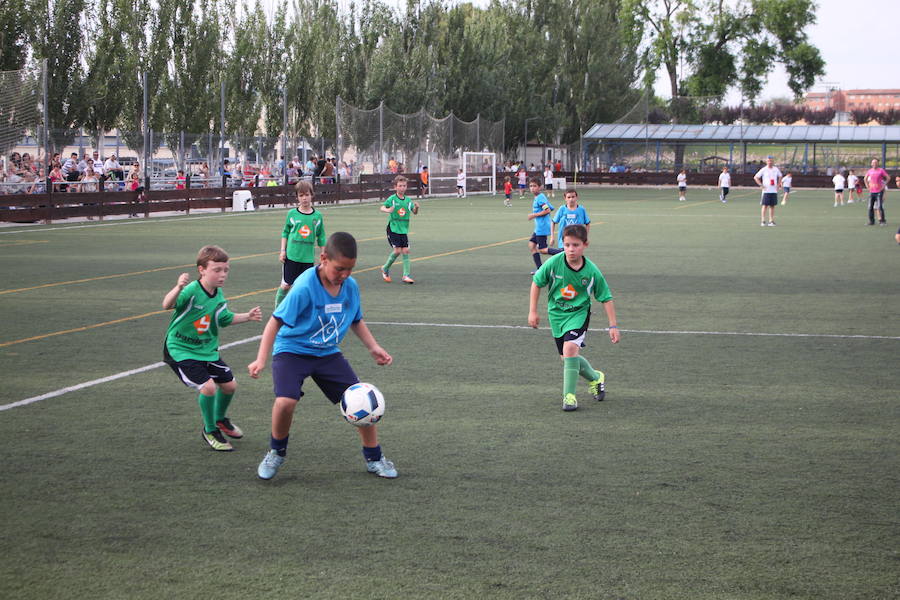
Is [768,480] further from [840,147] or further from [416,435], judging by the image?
[840,147]

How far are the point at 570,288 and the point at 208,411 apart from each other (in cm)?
290

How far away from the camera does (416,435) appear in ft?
24.0

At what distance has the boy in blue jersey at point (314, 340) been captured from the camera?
232 inches

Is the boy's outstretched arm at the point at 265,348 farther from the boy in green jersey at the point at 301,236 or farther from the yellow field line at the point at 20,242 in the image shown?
the yellow field line at the point at 20,242

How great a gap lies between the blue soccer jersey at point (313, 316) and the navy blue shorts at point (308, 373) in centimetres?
4

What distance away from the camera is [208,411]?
6.93 metres

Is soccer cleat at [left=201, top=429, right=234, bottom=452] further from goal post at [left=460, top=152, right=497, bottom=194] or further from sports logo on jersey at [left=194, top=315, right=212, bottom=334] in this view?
goal post at [left=460, top=152, right=497, bottom=194]

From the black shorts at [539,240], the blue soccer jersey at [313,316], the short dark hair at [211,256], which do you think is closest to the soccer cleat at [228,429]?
the short dark hair at [211,256]

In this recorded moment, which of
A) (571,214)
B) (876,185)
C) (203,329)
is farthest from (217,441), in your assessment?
(876,185)

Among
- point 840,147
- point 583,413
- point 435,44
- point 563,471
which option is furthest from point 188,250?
point 840,147

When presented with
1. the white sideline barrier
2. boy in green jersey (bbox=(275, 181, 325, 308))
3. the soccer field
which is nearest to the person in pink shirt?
the soccer field

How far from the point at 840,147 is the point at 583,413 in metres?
68.4

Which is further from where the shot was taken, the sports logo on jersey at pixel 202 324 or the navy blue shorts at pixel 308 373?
the sports logo on jersey at pixel 202 324

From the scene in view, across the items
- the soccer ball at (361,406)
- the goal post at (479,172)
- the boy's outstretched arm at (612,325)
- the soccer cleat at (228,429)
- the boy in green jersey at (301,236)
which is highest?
the goal post at (479,172)
